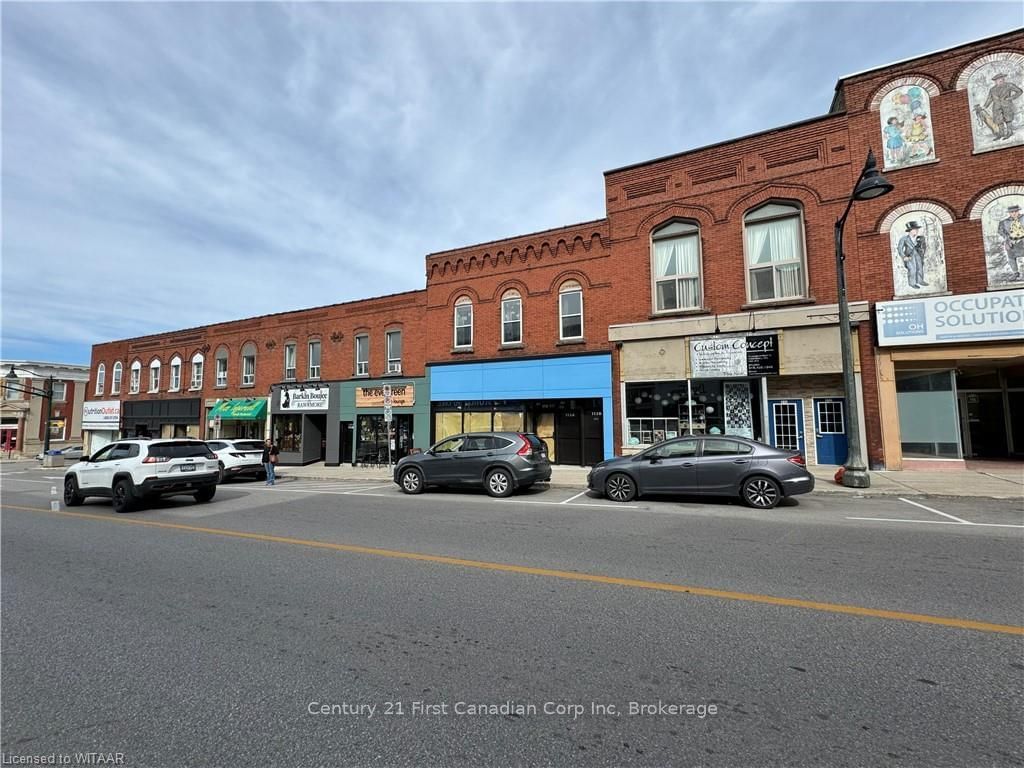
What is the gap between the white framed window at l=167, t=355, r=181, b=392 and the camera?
31.4m

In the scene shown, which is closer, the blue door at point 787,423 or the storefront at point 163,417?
the blue door at point 787,423

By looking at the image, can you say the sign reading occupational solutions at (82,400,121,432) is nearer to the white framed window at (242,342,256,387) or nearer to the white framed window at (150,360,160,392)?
the white framed window at (150,360,160,392)

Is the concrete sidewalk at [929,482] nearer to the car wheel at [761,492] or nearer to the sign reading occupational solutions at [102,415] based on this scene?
the car wheel at [761,492]

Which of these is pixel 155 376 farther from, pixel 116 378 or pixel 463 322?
pixel 463 322

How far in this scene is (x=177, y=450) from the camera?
37.5 ft

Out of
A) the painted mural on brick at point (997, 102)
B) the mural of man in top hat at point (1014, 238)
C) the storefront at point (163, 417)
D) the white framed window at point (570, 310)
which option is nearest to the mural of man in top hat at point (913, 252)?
the mural of man in top hat at point (1014, 238)

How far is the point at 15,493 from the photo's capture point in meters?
15.5

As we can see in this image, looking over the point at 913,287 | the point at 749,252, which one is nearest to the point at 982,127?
the point at 913,287

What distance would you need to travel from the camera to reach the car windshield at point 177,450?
436 inches

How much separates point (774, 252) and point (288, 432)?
22.9 metres

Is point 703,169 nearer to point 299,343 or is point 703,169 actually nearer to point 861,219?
point 861,219

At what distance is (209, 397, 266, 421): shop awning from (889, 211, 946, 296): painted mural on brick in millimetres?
27158

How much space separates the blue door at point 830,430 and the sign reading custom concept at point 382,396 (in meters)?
15.1

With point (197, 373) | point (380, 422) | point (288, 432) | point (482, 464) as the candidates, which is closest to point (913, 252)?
point (482, 464)
